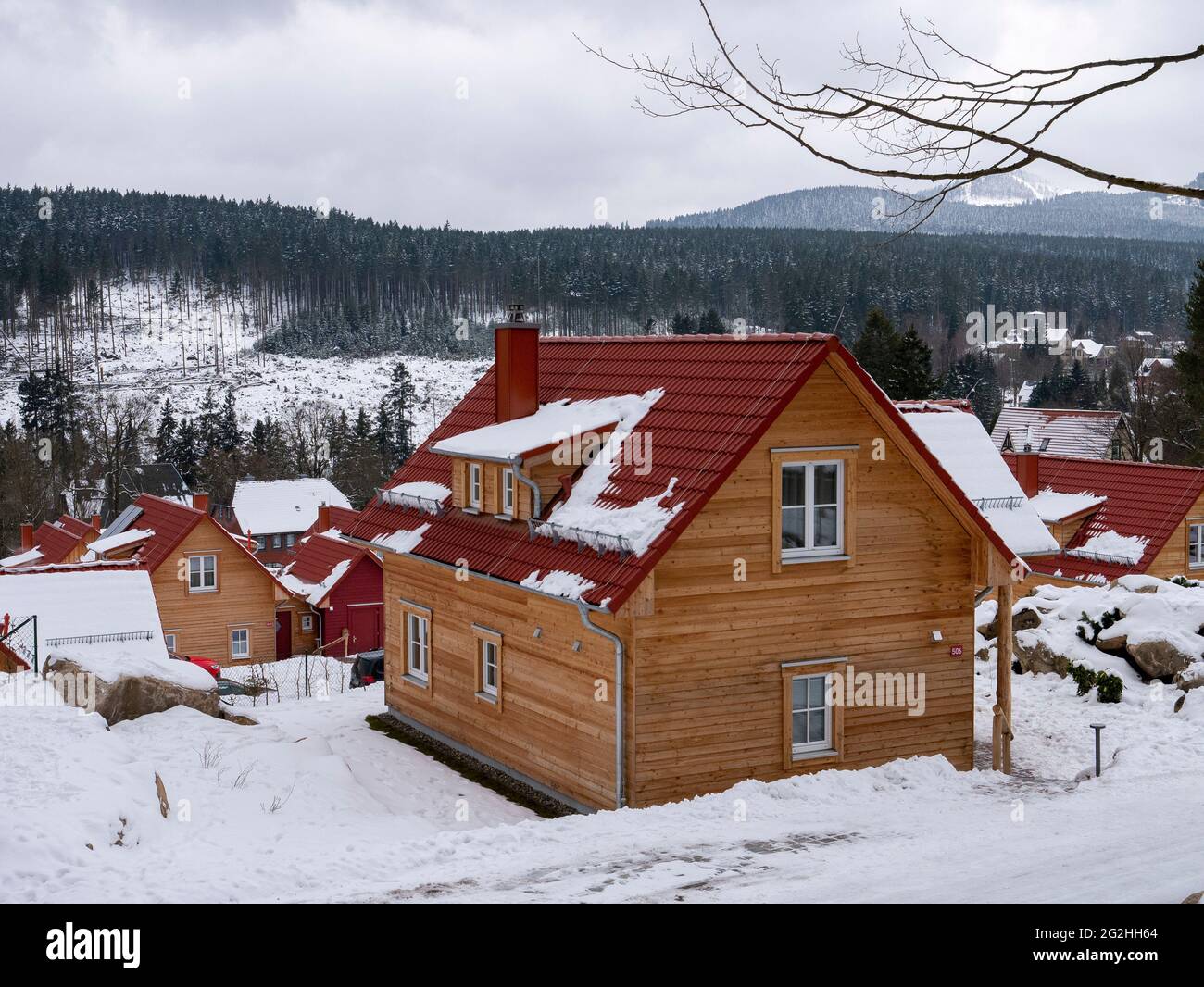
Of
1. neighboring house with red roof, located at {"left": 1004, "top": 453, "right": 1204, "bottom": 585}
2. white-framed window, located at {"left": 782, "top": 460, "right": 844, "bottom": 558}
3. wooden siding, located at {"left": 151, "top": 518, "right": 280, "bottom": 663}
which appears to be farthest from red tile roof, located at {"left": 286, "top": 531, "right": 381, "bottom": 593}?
white-framed window, located at {"left": 782, "top": 460, "right": 844, "bottom": 558}

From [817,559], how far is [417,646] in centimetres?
855

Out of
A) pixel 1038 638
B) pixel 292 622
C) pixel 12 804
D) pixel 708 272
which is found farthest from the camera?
pixel 708 272

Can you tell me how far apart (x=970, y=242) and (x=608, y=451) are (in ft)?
621

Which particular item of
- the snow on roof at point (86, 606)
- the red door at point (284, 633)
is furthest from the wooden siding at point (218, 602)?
the snow on roof at point (86, 606)

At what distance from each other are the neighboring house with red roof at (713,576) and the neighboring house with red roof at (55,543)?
119ft

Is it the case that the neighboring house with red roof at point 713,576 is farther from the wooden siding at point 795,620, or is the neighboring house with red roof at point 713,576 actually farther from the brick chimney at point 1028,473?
the brick chimney at point 1028,473

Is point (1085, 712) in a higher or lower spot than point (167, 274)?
lower

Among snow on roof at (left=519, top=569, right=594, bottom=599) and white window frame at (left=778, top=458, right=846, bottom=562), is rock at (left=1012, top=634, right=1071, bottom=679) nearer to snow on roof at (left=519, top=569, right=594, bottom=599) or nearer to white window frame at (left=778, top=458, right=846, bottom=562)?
white window frame at (left=778, top=458, right=846, bottom=562)

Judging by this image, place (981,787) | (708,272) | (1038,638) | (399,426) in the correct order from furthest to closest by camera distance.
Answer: (708,272) → (399,426) → (1038,638) → (981,787)

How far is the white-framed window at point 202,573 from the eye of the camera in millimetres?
47875

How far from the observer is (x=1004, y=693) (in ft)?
59.4

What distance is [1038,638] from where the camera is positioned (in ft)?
75.3

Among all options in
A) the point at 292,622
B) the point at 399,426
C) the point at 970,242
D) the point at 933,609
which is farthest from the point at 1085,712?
the point at 970,242

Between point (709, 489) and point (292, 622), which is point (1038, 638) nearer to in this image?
point (709, 489)
